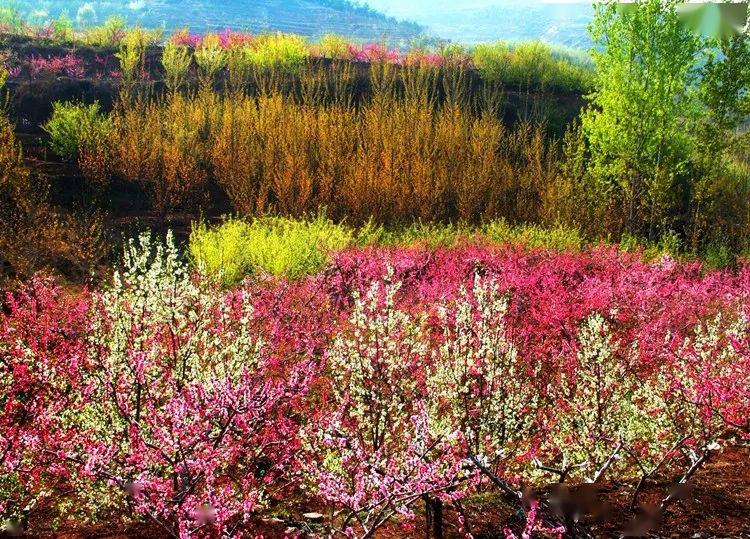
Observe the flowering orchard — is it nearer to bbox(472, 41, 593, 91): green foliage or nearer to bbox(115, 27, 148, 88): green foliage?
bbox(115, 27, 148, 88): green foliage

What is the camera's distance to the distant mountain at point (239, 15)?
351 feet

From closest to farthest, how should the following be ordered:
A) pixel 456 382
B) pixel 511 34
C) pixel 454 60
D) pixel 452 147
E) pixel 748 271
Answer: pixel 456 382 < pixel 748 271 < pixel 452 147 < pixel 454 60 < pixel 511 34

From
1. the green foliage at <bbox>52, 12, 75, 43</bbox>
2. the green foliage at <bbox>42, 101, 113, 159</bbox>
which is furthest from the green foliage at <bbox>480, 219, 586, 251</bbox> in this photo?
the green foliage at <bbox>52, 12, 75, 43</bbox>

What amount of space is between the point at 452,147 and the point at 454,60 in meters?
10.1

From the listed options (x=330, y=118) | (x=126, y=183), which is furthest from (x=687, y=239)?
(x=126, y=183)

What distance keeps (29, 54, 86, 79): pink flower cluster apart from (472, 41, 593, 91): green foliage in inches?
606

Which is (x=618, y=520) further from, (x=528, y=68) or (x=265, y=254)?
(x=528, y=68)

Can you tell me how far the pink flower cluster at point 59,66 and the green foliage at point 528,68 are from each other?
50.5ft

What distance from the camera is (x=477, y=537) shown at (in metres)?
2.83

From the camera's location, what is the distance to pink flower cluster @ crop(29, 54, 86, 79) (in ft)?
74.6

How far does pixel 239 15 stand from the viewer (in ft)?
404

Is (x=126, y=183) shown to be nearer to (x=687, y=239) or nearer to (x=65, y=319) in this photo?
(x=65, y=319)

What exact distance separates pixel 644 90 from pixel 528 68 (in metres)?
12.2

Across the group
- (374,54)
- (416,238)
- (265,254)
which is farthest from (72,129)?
(374,54)
